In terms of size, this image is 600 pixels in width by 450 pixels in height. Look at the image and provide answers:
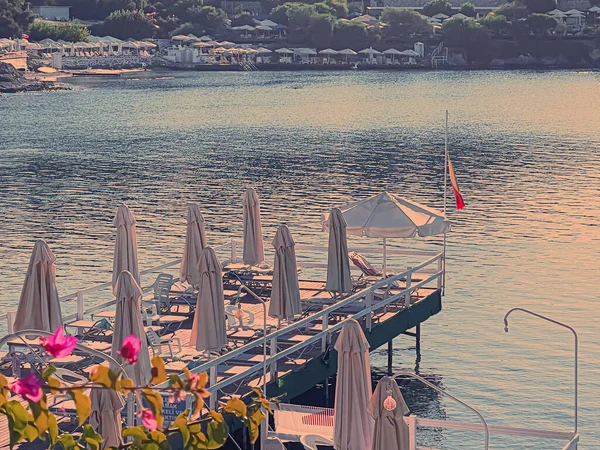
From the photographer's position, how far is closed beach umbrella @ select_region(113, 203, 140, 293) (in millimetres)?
25141

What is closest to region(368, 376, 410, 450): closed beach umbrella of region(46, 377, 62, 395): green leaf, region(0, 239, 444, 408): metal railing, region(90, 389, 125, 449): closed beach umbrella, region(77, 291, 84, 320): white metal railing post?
region(0, 239, 444, 408): metal railing

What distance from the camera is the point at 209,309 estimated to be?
21.3m

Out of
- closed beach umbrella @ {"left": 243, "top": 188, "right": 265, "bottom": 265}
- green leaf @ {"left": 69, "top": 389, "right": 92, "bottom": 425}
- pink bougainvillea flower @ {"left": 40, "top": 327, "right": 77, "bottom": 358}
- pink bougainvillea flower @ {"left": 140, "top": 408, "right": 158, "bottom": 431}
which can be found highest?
pink bougainvillea flower @ {"left": 40, "top": 327, "right": 77, "bottom": 358}

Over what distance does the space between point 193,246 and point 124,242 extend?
1.86 m

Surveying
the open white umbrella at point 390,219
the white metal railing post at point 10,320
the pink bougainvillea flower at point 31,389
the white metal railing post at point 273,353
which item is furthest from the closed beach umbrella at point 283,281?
the pink bougainvillea flower at point 31,389

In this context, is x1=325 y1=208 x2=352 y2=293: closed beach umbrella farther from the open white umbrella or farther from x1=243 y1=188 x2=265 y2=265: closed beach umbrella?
x1=243 y1=188 x2=265 y2=265: closed beach umbrella

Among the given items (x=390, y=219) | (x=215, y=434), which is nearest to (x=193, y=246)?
(x=390, y=219)

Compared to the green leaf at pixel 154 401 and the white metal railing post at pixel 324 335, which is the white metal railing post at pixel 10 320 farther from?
the green leaf at pixel 154 401

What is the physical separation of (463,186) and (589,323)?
32.3 metres

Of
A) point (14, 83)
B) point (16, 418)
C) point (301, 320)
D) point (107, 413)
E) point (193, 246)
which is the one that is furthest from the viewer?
point (14, 83)

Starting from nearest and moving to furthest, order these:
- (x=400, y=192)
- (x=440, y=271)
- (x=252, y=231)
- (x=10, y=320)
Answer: (x=10, y=320) → (x=252, y=231) → (x=440, y=271) → (x=400, y=192)

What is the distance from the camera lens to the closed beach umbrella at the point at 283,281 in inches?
944

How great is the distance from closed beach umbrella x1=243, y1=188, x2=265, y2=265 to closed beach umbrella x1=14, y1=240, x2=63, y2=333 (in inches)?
276

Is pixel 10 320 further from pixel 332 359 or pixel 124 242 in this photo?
pixel 332 359
